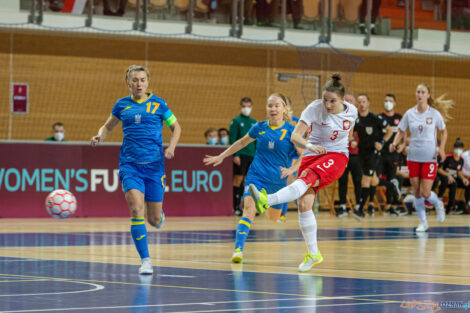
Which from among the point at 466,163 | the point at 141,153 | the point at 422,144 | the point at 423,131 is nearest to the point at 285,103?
the point at 141,153

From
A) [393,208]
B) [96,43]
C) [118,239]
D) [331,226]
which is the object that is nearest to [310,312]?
[118,239]

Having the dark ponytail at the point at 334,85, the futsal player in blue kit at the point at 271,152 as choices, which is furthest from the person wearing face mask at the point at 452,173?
the dark ponytail at the point at 334,85

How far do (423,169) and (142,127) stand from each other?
25.2ft

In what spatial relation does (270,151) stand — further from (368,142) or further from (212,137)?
(212,137)

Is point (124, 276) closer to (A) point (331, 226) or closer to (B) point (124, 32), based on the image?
(A) point (331, 226)

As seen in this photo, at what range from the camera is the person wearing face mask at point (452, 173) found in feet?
80.0

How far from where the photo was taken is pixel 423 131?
1606 centimetres

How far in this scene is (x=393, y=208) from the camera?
77.5ft

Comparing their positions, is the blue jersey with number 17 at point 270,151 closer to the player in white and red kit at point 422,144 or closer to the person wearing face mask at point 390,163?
the player in white and red kit at point 422,144

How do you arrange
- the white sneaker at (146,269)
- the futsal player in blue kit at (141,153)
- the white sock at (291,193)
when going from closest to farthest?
the white sneaker at (146,269) < the futsal player in blue kit at (141,153) < the white sock at (291,193)

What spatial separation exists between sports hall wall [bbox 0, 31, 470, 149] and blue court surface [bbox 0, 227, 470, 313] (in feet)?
45.9

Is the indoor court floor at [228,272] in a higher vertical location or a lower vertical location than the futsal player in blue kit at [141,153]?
lower

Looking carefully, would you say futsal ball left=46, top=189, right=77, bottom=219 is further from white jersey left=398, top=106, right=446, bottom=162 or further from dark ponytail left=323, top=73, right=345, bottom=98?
dark ponytail left=323, top=73, right=345, bottom=98

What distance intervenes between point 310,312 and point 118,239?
8.10m
